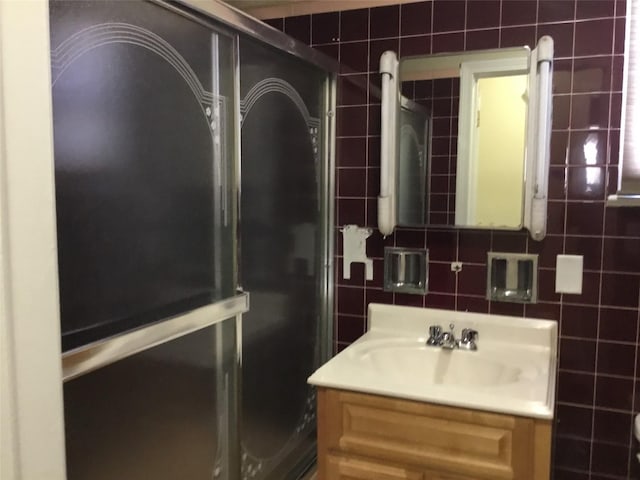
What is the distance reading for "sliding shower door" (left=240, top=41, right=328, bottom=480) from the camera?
5.54 feet

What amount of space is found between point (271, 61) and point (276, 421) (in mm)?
1201

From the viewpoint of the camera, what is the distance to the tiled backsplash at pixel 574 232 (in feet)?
5.78

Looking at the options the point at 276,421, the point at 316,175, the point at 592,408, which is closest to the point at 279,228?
the point at 316,175

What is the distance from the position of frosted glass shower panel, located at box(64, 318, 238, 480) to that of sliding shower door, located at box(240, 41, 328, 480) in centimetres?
13

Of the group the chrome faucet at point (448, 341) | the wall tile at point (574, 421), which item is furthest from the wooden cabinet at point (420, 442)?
the wall tile at point (574, 421)

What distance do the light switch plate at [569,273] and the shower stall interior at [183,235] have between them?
0.86 m

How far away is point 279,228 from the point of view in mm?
1855

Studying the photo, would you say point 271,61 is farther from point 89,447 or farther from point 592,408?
point 592,408

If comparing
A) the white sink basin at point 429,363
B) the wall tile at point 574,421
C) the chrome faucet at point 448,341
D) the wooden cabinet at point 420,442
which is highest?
the chrome faucet at point 448,341

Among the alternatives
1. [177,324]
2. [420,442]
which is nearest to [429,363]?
[420,442]

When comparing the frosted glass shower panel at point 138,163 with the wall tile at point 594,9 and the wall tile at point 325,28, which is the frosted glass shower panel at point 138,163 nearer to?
the wall tile at point 325,28

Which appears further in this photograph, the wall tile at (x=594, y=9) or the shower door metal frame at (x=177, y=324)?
the wall tile at (x=594, y=9)

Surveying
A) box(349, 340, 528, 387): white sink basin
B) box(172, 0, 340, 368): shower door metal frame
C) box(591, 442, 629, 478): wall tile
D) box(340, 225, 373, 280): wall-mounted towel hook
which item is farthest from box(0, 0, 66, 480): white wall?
box(591, 442, 629, 478): wall tile

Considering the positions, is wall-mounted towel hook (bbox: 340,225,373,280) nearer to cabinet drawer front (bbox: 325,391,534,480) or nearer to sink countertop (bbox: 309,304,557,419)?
sink countertop (bbox: 309,304,557,419)
